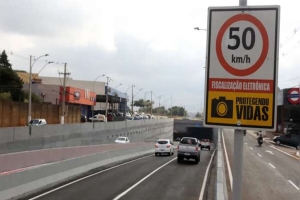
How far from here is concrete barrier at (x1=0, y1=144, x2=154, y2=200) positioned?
1409cm

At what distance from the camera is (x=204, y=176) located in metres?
24.8

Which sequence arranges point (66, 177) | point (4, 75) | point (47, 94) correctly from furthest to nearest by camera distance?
point (47, 94), point (4, 75), point (66, 177)

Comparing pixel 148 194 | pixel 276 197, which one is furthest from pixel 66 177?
pixel 276 197

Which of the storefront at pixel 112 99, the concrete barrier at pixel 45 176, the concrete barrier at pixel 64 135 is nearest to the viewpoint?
the concrete barrier at pixel 45 176

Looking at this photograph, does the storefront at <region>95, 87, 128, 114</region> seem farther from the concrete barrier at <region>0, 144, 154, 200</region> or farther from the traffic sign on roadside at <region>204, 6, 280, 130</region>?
the traffic sign on roadside at <region>204, 6, 280, 130</region>

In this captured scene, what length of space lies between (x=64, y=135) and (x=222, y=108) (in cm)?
4034

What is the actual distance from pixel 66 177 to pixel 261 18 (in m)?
18.1

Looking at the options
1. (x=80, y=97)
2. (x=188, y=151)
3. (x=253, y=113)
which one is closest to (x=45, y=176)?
A: (x=253, y=113)

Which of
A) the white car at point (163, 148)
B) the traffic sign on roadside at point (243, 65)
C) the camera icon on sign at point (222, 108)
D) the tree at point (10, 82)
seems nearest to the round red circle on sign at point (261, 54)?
the traffic sign on roadside at point (243, 65)

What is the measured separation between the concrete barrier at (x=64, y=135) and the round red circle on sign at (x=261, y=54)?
28.6 m

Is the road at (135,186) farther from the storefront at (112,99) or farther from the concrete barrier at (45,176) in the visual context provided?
the storefront at (112,99)

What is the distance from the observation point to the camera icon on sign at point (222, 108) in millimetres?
3963

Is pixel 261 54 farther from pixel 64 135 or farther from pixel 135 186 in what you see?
pixel 64 135

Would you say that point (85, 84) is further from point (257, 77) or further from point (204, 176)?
point (257, 77)
